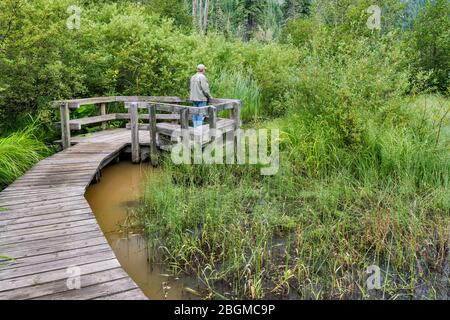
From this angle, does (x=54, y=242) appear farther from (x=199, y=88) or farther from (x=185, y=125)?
(x=199, y=88)

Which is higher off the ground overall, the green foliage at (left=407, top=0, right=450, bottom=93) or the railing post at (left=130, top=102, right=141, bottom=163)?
the green foliage at (left=407, top=0, right=450, bottom=93)

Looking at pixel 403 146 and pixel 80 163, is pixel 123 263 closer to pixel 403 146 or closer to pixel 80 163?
pixel 80 163

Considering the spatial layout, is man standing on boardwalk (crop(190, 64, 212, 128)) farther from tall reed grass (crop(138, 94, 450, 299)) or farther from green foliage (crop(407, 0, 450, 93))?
green foliage (crop(407, 0, 450, 93))

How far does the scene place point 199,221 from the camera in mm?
5441

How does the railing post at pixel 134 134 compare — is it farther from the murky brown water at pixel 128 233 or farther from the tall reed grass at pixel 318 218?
the tall reed grass at pixel 318 218

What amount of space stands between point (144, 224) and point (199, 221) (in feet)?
2.46

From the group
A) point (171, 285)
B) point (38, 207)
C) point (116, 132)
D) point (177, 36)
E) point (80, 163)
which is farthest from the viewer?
point (177, 36)

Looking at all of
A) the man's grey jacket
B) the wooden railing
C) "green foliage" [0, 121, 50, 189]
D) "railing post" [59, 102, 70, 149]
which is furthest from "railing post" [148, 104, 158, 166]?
"green foliage" [0, 121, 50, 189]
